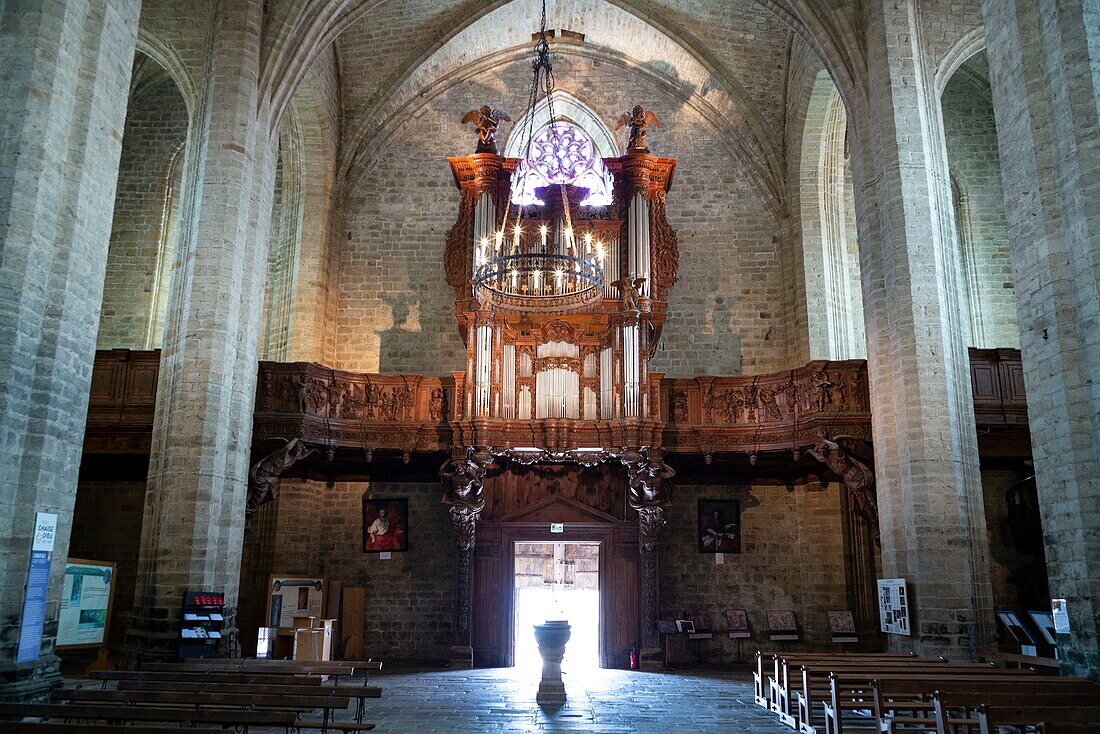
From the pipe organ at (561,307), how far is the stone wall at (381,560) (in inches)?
138

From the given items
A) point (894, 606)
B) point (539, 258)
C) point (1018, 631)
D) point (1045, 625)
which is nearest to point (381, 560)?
point (539, 258)

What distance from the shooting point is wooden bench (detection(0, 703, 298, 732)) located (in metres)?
6.25

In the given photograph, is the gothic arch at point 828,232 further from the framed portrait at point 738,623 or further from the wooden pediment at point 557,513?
the wooden pediment at point 557,513

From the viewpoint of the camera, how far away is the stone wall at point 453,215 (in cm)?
1969

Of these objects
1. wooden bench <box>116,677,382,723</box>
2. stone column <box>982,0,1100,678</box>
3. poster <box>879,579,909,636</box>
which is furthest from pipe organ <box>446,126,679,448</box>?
wooden bench <box>116,677,382,723</box>

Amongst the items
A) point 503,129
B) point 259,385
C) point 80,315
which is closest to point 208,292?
point 259,385

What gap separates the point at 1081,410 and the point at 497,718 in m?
6.75

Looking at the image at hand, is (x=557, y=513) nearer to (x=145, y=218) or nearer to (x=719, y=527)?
(x=719, y=527)

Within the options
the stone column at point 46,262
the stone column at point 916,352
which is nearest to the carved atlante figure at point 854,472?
the stone column at point 916,352

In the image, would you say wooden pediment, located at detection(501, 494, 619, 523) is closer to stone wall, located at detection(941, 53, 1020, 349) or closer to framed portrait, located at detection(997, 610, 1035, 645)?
framed portrait, located at detection(997, 610, 1035, 645)

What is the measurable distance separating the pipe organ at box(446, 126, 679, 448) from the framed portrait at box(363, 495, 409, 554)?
3493 mm

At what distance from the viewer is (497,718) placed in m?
10.1

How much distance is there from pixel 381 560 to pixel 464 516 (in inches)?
117

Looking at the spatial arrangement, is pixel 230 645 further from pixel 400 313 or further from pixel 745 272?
pixel 745 272
